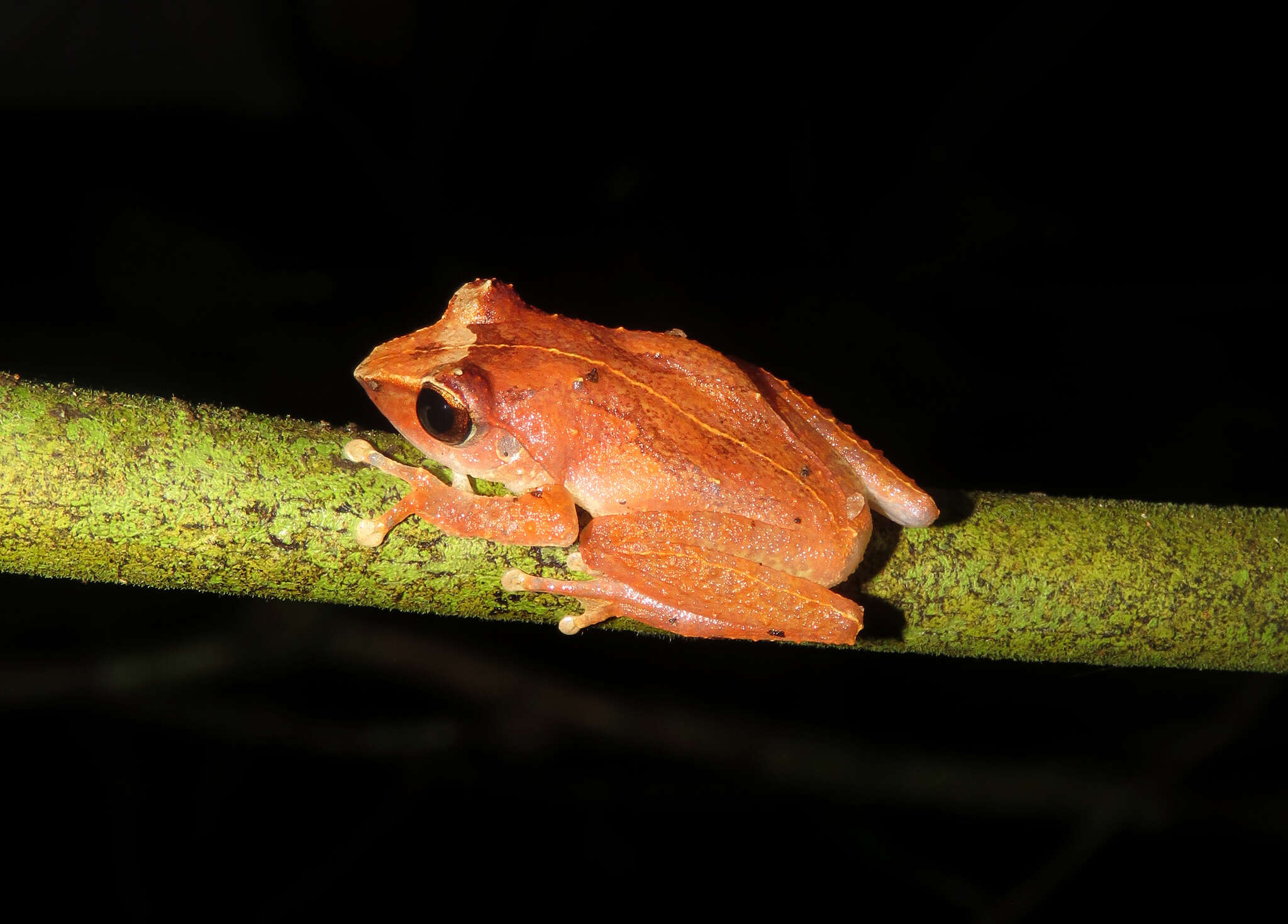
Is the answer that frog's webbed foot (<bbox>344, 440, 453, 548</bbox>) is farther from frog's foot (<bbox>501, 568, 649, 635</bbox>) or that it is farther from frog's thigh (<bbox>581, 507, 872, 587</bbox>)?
frog's thigh (<bbox>581, 507, 872, 587</bbox>)

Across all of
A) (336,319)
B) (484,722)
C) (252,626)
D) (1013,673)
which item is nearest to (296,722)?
(252,626)

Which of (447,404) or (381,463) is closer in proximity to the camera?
(381,463)

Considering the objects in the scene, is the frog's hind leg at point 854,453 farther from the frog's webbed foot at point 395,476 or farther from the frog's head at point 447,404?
the frog's webbed foot at point 395,476

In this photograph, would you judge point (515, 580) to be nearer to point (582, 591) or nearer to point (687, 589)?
point (582, 591)

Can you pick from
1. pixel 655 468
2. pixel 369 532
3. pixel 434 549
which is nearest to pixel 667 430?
pixel 655 468

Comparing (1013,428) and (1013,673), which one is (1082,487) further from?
(1013,673)

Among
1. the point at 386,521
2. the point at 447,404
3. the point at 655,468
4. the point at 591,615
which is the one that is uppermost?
the point at 447,404

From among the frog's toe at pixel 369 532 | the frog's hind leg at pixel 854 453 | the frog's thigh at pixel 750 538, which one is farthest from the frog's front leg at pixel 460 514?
the frog's hind leg at pixel 854 453

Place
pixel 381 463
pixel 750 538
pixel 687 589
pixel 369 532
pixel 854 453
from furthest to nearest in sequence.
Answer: pixel 854 453 → pixel 750 538 → pixel 687 589 → pixel 381 463 → pixel 369 532

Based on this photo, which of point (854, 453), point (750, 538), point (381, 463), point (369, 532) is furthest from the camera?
point (854, 453)
